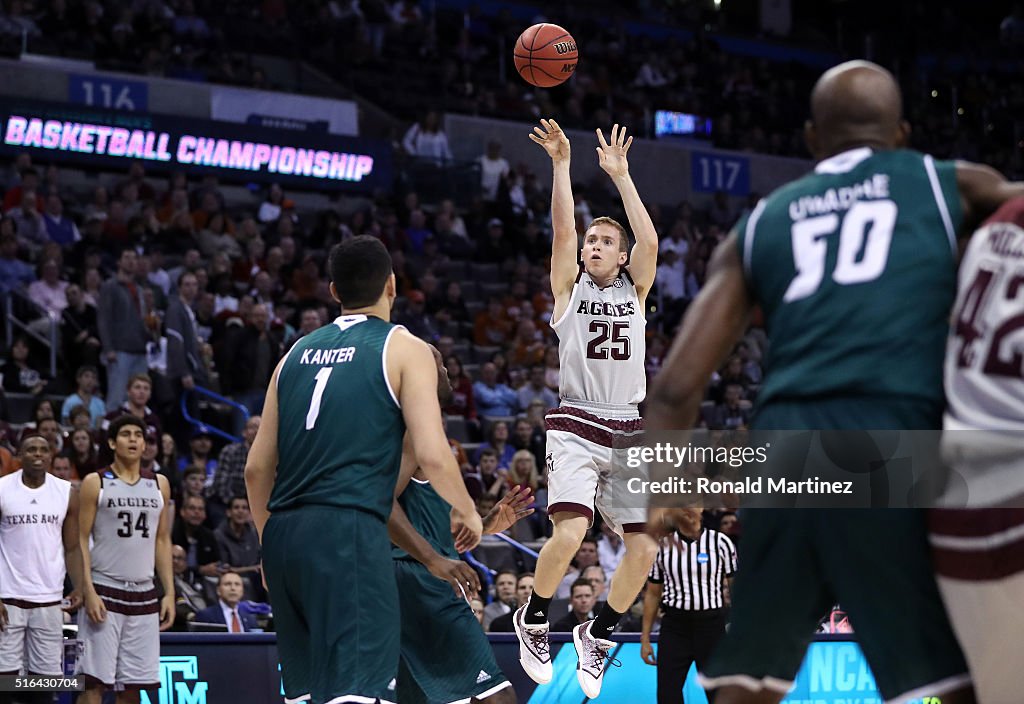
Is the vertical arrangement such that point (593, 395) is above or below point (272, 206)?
below

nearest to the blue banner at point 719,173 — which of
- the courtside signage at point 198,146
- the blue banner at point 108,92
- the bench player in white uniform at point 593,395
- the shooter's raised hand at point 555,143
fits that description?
the courtside signage at point 198,146

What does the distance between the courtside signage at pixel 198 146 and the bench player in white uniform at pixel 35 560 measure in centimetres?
932

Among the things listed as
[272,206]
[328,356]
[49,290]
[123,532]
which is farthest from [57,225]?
[328,356]

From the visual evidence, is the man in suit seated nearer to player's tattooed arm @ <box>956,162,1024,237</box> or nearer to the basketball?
the basketball

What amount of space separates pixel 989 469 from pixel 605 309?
500 cm

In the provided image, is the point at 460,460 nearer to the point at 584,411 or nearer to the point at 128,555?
the point at 128,555

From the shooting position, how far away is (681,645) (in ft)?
33.0

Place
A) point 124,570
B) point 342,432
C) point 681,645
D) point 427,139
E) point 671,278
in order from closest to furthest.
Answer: point 342,432 → point 681,645 → point 124,570 → point 671,278 → point 427,139

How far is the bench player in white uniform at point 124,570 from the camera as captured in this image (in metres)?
10.2

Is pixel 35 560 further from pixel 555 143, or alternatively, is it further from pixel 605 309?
pixel 555 143

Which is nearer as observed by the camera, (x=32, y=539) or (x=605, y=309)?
(x=605, y=309)

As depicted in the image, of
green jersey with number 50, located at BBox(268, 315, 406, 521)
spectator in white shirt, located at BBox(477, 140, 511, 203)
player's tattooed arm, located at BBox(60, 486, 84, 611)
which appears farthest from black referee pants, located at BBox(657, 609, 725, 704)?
spectator in white shirt, located at BBox(477, 140, 511, 203)

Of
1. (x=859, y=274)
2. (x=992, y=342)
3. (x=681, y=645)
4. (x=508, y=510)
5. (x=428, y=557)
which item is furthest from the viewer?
(x=681, y=645)

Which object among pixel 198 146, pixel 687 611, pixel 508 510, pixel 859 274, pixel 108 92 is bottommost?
pixel 687 611
